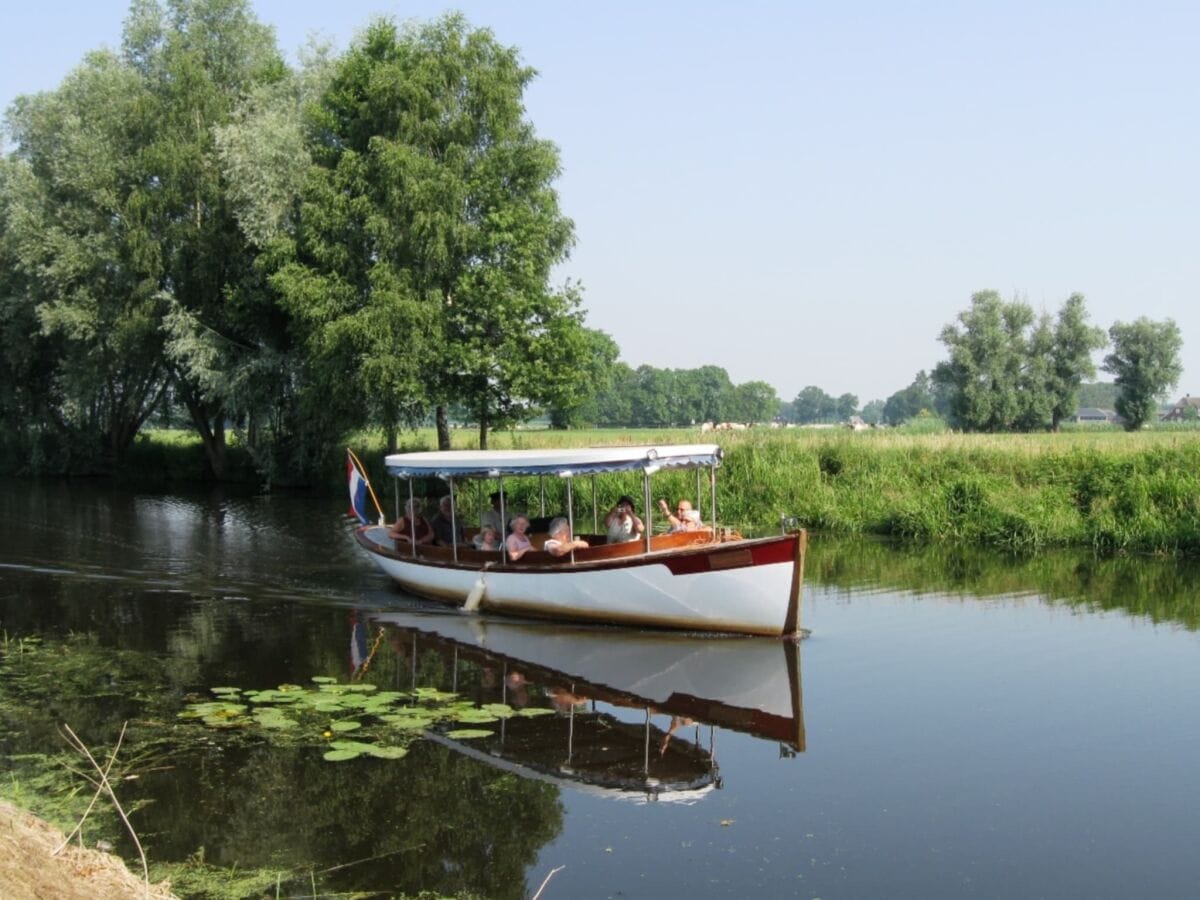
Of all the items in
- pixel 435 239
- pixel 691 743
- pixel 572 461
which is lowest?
pixel 691 743

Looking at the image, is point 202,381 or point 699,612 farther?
point 202,381

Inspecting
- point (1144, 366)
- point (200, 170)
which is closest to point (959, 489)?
point (200, 170)

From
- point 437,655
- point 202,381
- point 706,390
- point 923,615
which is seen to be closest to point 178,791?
point 437,655

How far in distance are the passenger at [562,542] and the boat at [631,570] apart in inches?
4.4

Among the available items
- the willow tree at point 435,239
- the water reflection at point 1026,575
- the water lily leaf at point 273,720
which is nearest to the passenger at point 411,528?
the water reflection at point 1026,575

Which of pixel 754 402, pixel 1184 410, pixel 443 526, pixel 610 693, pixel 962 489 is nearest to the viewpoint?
pixel 610 693

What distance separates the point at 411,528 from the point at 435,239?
49.4ft

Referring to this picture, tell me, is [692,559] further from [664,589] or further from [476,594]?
[476,594]

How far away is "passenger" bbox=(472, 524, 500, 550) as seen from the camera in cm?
1781

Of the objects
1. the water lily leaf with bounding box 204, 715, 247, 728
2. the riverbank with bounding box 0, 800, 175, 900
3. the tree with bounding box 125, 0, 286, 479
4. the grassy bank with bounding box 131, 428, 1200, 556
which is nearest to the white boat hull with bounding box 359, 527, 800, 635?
the water lily leaf with bounding box 204, 715, 247, 728

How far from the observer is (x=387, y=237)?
32.9 metres

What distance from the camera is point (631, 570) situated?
1554 centimetres

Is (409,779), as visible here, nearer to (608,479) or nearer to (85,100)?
(608,479)

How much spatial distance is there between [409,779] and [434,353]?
77.7 feet
